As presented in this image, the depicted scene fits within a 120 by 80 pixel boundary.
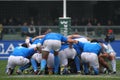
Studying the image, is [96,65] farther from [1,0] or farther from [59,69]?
[1,0]

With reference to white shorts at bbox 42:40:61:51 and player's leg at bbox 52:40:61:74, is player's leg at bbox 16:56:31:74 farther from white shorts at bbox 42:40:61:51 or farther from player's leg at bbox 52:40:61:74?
player's leg at bbox 52:40:61:74

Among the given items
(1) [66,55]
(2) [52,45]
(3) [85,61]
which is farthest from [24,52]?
(3) [85,61]

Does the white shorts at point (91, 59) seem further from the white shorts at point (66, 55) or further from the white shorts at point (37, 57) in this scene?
the white shorts at point (37, 57)

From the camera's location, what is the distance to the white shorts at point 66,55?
18594mm

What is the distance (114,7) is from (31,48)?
2429 centimetres

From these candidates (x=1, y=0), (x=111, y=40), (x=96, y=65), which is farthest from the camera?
(x=1, y=0)

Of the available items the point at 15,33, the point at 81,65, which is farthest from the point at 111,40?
the point at 81,65

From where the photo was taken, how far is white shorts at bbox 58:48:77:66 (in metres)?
18.6

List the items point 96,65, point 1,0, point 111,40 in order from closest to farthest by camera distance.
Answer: point 96,65
point 111,40
point 1,0

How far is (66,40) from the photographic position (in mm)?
18516

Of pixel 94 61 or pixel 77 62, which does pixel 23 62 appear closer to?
pixel 77 62

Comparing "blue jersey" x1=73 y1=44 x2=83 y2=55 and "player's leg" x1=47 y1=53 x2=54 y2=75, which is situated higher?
"blue jersey" x1=73 y1=44 x2=83 y2=55

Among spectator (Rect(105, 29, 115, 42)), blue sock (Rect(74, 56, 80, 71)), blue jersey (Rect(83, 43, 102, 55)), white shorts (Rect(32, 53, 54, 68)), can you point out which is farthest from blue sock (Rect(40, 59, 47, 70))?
spectator (Rect(105, 29, 115, 42))

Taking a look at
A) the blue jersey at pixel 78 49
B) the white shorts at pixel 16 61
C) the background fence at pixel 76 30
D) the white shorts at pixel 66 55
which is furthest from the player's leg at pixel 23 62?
the background fence at pixel 76 30
